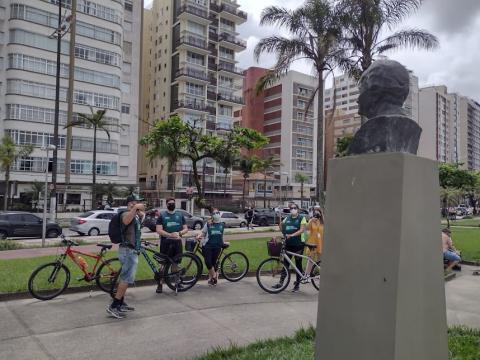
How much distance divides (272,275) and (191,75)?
193 feet

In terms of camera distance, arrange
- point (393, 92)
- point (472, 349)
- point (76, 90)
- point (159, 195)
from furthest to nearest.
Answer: point (159, 195), point (76, 90), point (472, 349), point (393, 92)

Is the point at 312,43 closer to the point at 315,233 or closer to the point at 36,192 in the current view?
the point at 315,233

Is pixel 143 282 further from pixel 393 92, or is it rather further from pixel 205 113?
pixel 205 113

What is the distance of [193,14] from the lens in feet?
212

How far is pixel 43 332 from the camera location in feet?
18.8

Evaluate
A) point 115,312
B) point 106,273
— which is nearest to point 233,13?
point 106,273

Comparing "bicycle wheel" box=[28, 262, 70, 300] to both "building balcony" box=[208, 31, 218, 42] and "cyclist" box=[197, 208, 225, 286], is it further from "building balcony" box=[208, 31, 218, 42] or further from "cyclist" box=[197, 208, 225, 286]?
"building balcony" box=[208, 31, 218, 42]

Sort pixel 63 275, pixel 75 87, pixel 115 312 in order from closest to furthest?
pixel 115 312 < pixel 63 275 < pixel 75 87

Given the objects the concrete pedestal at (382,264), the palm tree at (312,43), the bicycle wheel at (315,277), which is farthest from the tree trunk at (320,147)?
the concrete pedestal at (382,264)

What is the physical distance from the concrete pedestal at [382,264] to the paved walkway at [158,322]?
82.4 inches

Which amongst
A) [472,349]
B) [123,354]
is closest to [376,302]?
[472,349]

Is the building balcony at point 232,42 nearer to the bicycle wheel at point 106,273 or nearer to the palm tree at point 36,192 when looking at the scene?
the palm tree at point 36,192

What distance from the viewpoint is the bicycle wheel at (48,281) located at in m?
7.26

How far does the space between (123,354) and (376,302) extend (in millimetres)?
3055
